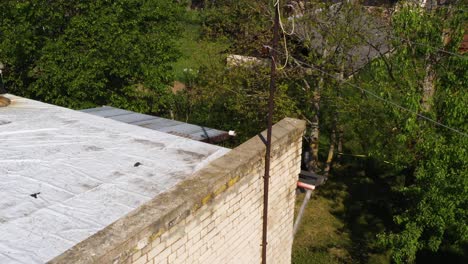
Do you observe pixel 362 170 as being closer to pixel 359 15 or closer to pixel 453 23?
pixel 359 15

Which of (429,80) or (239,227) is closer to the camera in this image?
(239,227)

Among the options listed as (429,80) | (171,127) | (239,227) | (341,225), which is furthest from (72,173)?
(341,225)

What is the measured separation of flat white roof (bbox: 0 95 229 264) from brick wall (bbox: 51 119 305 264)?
0.49 m

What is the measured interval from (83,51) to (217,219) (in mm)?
9393

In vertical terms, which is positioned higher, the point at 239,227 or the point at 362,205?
the point at 239,227

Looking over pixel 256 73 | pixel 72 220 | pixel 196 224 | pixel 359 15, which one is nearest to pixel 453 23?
pixel 359 15

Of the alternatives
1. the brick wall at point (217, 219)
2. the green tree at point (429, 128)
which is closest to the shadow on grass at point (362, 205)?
the green tree at point (429, 128)

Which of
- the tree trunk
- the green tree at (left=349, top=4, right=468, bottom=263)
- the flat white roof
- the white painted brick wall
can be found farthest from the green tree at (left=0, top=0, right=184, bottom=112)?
the white painted brick wall

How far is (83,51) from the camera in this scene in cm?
1372

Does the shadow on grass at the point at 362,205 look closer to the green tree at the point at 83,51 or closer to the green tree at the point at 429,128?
the green tree at the point at 429,128

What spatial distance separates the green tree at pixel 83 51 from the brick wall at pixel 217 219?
7.87 meters

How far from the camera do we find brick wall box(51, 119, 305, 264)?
452 cm

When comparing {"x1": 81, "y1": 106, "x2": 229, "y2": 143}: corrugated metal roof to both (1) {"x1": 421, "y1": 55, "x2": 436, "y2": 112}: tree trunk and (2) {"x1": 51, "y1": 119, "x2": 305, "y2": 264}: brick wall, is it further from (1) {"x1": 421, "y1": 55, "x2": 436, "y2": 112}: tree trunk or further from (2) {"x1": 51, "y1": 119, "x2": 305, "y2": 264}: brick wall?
(1) {"x1": 421, "y1": 55, "x2": 436, "y2": 112}: tree trunk

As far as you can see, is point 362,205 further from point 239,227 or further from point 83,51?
point 239,227
